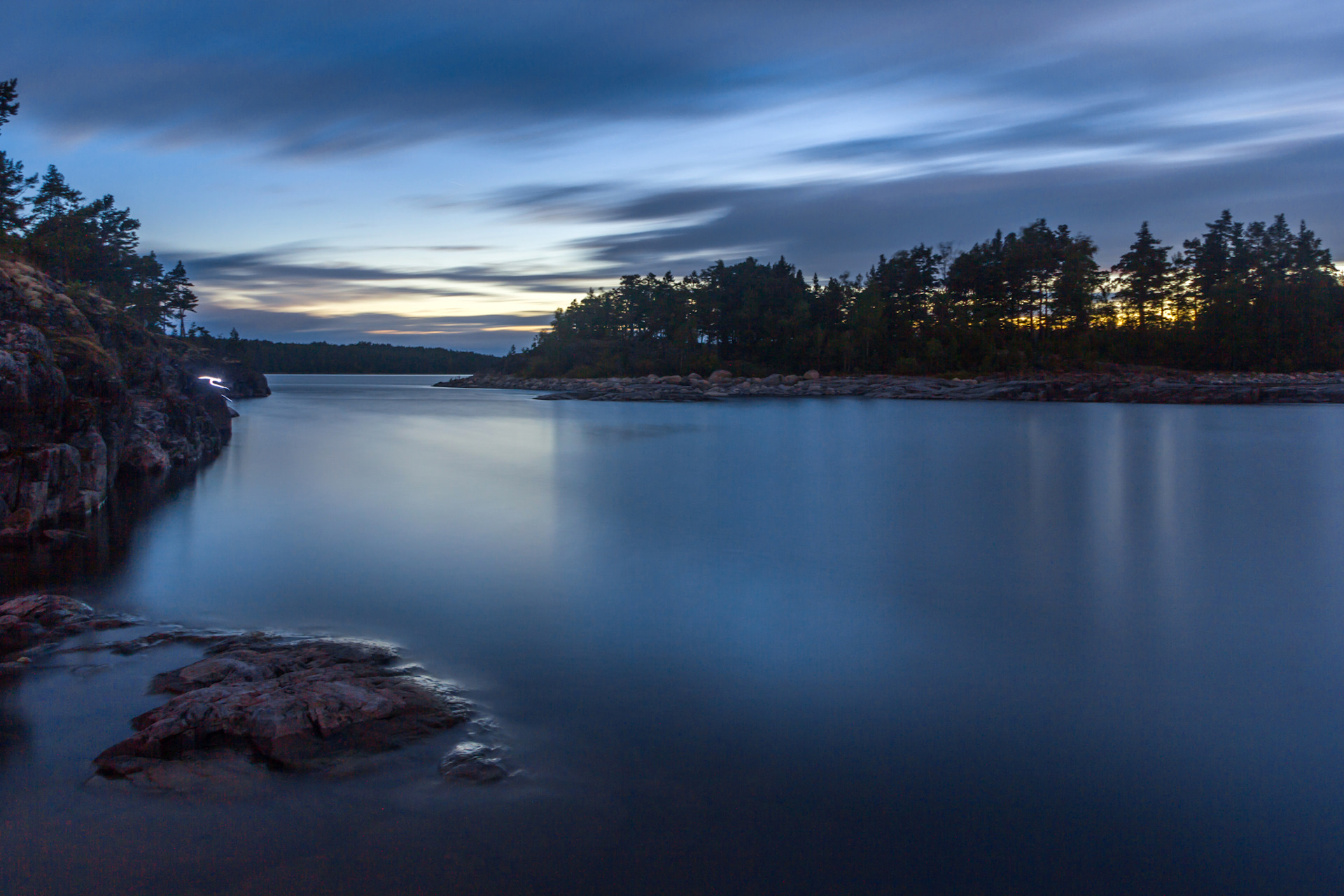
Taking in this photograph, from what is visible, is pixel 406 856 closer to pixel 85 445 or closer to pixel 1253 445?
pixel 85 445

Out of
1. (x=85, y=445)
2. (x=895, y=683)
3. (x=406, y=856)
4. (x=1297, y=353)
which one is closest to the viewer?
(x=406, y=856)

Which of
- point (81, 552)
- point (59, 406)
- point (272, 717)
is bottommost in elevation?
point (272, 717)

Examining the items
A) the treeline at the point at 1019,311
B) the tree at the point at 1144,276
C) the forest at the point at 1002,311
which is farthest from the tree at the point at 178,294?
the tree at the point at 1144,276

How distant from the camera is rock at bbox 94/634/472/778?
4797 mm

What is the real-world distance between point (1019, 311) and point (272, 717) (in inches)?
3243

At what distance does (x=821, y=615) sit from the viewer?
884 centimetres

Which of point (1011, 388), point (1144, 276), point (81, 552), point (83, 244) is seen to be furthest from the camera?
point (1144, 276)

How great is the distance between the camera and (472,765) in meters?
4.90

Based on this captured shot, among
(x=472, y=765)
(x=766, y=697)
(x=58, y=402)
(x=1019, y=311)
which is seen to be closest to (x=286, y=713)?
(x=472, y=765)

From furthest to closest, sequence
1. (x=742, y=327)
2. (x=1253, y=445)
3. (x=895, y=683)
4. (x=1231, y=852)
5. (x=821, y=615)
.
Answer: (x=742, y=327), (x=1253, y=445), (x=821, y=615), (x=895, y=683), (x=1231, y=852)

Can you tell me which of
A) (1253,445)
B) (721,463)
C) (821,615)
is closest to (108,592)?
(821,615)

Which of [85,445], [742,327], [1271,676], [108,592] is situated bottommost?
[1271,676]

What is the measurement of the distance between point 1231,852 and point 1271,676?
3.52 m

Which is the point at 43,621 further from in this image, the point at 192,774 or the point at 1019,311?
the point at 1019,311
